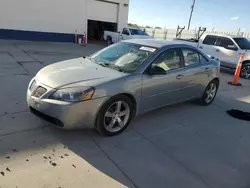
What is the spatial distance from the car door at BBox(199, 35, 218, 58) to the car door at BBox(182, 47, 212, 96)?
5614 millimetres

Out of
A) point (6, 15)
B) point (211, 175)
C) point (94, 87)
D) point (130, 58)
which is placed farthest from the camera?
point (6, 15)

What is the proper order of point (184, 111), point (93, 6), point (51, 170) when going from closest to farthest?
point (51, 170) < point (184, 111) < point (93, 6)

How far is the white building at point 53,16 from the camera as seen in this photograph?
48.9ft

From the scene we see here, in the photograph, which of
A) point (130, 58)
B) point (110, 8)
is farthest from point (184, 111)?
point (110, 8)

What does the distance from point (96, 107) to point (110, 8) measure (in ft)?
58.8

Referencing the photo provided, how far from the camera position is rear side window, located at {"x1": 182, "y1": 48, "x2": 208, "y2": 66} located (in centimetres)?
449

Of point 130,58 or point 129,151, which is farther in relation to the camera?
point 130,58

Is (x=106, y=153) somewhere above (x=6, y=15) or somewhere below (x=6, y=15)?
below

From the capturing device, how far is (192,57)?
472 centimetres

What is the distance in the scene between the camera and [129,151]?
3.12 meters

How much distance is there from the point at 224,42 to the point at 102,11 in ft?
39.5

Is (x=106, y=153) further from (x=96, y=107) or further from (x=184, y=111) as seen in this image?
(x=184, y=111)

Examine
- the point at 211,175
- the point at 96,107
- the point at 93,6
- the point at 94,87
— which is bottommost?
the point at 211,175

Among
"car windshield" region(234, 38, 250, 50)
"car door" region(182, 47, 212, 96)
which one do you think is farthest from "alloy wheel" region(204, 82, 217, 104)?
"car windshield" region(234, 38, 250, 50)
